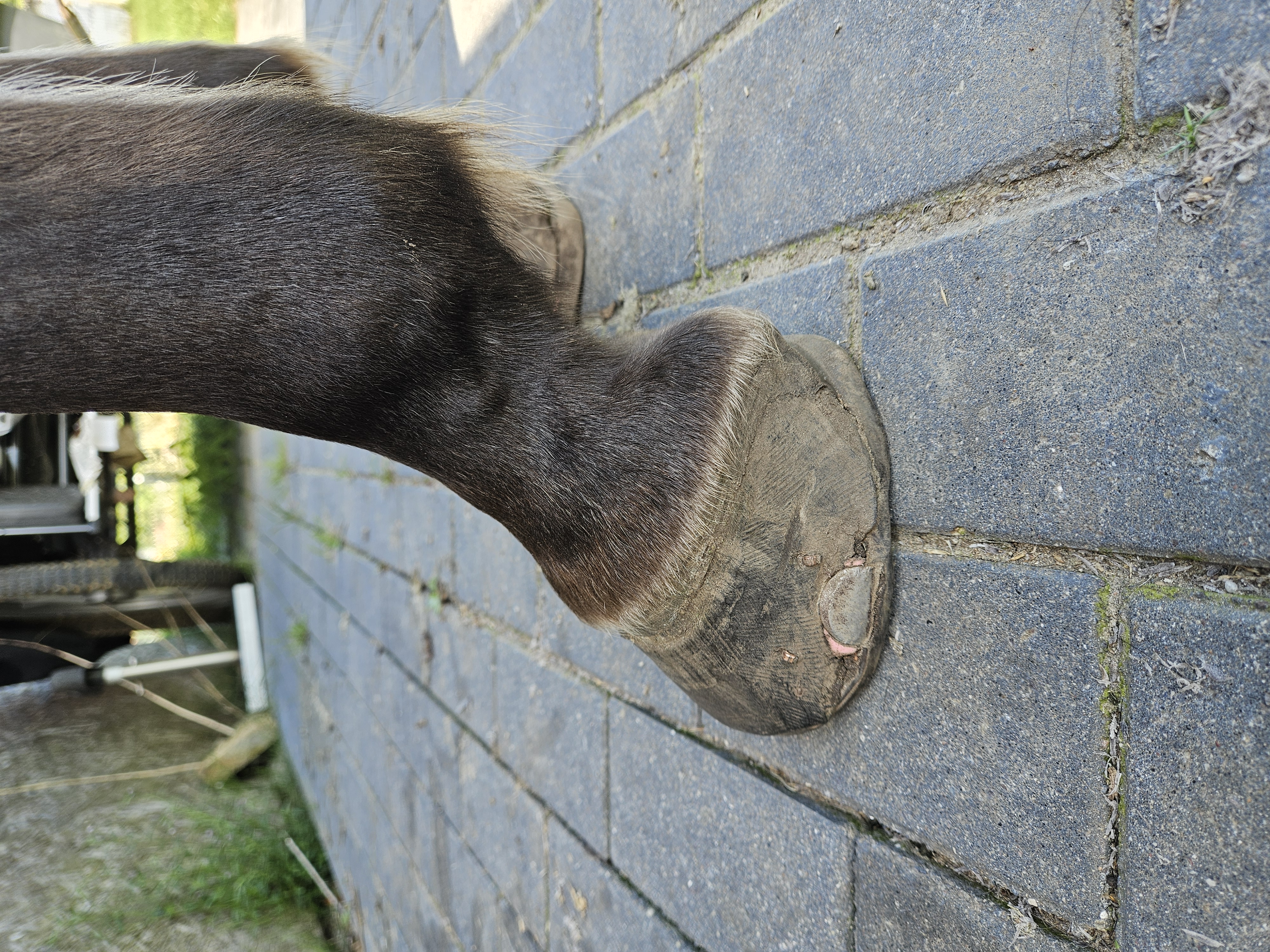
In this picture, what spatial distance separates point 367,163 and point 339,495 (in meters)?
2.67

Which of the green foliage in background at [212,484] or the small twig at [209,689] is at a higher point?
the green foliage in background at [212,484]

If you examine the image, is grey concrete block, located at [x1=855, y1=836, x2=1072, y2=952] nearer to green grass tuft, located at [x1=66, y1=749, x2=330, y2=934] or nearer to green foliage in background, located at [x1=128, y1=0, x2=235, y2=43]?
green grass tuft, located at [x1=66, y1=749, x2=330, y2=934]

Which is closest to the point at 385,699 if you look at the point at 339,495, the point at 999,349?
the point at 339,495

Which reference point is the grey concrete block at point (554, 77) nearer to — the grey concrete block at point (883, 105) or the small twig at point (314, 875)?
the grey concrete block at point (883, 105)

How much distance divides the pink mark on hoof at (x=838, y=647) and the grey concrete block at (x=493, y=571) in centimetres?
80

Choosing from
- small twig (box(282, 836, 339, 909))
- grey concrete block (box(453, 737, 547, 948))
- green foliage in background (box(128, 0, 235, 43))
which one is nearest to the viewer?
grey concrete block (box(453, 737, 547, 948))

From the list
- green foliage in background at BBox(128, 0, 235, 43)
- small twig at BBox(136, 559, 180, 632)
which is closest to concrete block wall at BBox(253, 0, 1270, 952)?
small twig at BBox(136, 559, 180, 632)

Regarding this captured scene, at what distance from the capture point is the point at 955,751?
0.71 m

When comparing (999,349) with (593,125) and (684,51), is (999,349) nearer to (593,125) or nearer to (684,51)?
(684,51)

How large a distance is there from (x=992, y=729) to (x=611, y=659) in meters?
0.72

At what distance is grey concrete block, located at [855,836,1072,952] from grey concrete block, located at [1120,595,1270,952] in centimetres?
11

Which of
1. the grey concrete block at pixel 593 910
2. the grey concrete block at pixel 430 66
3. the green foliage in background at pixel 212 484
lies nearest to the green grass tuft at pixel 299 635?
the green foliage in background at pixel 212 484

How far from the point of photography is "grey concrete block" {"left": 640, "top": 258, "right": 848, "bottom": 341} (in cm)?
86

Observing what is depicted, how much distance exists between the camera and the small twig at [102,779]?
3.71 m
